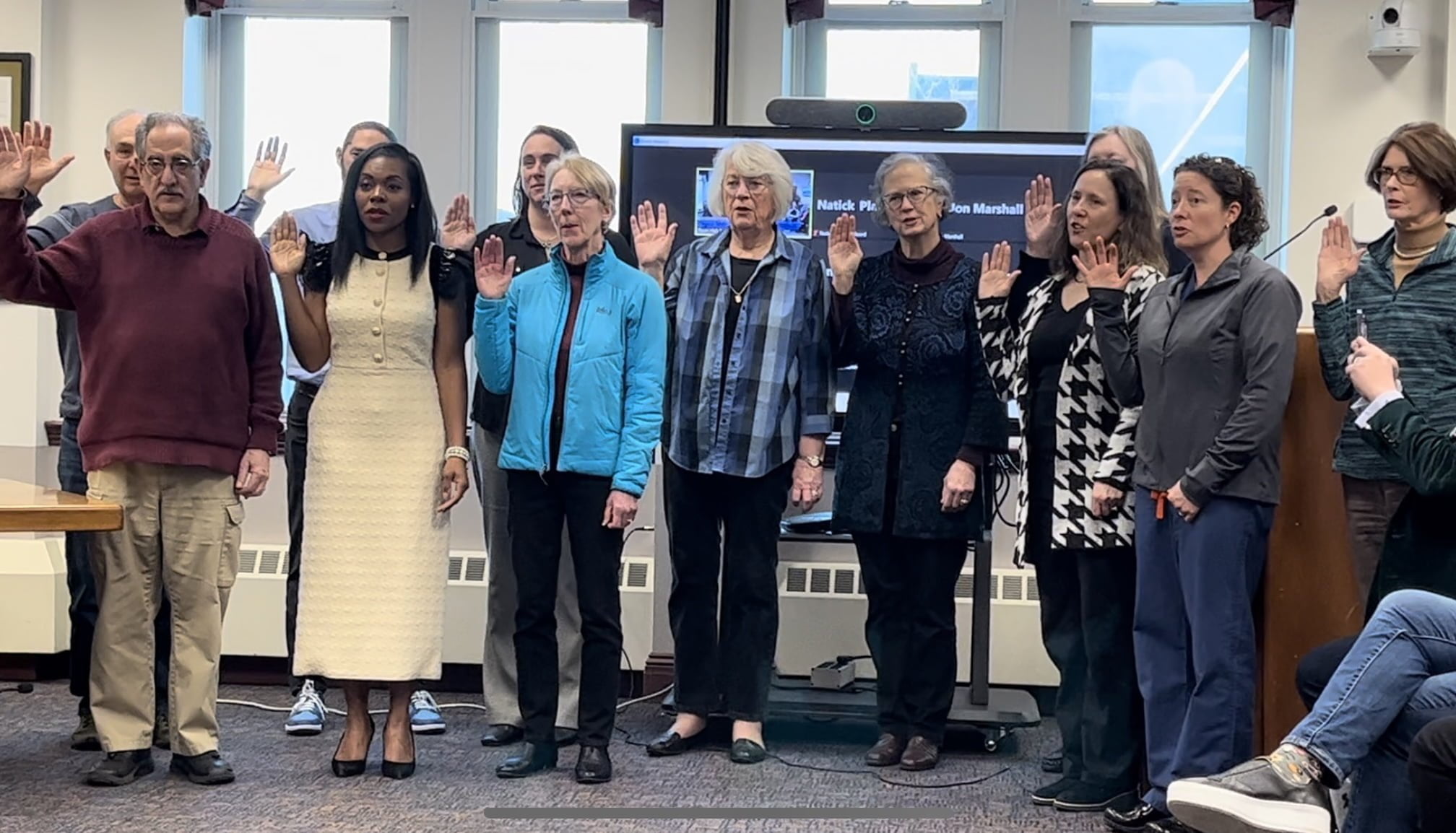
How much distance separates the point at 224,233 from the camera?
11.8ft

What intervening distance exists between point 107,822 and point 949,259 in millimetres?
2226

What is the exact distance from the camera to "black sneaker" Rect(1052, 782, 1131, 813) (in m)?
3.40

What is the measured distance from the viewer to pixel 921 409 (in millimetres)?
3807

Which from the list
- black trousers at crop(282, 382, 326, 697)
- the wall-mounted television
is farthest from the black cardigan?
black trousers at crop(282, 382, 326, 697)

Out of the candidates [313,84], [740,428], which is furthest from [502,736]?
[313,84]

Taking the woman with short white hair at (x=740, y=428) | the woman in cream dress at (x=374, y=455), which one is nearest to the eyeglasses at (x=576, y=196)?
the woman in cream dress at (x=374, y=455)

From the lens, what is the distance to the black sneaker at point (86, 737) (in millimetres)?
3875

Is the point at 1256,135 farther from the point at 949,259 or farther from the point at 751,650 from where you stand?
the point at 751,650

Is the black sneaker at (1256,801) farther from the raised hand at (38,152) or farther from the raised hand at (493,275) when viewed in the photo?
the raised hand at (38,152)

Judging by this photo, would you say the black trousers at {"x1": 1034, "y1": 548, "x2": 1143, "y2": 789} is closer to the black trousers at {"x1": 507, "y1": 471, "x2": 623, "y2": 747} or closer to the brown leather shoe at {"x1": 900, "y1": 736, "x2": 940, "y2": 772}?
the brown leather shoe at {"x1": 900, "y1": 736, "x2": 940, "y2": 772}

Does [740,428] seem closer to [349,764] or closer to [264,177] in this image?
[349,764]

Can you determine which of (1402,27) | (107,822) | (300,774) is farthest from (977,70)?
(107,822)

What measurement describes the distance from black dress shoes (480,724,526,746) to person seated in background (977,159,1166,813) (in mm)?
1336

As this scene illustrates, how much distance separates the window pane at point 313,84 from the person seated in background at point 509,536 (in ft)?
5.42
